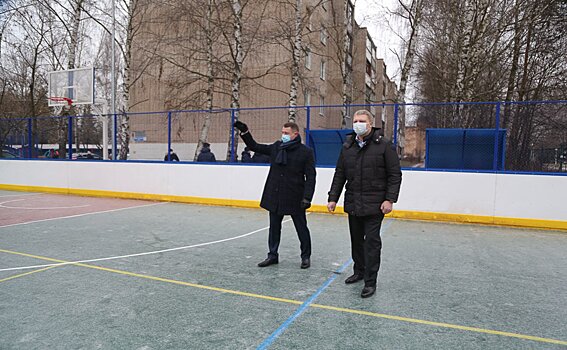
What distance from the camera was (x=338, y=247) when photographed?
6.48m

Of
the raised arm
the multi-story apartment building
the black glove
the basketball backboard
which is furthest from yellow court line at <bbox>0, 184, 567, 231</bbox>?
the black glove

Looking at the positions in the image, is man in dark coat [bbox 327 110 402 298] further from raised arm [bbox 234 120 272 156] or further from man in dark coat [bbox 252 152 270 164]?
man in dark coat [bbox 252 152 270 164]

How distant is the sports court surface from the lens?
321cm

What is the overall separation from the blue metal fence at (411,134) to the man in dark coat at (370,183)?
1801mm

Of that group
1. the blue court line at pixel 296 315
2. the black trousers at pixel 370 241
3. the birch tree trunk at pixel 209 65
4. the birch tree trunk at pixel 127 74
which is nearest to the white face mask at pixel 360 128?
the black trousers at pixel 370 241

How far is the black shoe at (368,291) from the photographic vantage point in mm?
4143

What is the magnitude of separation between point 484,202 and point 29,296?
8.57 m

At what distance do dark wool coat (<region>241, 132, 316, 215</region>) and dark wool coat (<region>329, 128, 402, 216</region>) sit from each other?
0.85 m

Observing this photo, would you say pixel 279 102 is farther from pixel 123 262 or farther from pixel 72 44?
pixel 123 262

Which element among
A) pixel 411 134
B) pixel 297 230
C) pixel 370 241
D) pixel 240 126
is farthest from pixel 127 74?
pixel 370 241

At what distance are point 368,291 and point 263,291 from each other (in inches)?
43.7

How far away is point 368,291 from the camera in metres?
4.18

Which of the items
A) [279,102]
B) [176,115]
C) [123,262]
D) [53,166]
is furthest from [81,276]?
[279,102]

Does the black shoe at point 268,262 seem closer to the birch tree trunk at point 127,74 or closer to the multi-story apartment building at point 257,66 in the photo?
the multi-story apartment building at point 257,66
